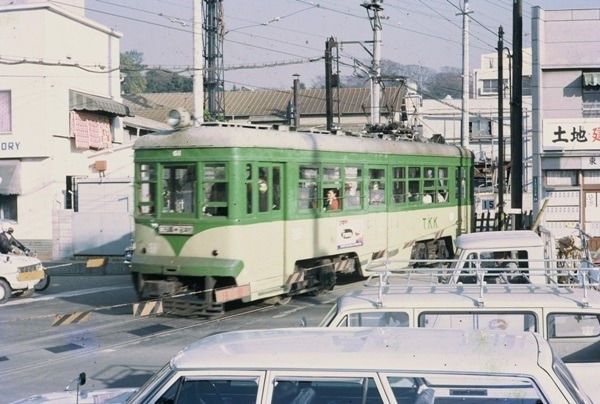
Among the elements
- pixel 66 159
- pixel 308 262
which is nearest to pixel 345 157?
pixel 308 262

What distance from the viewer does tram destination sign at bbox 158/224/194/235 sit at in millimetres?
14509

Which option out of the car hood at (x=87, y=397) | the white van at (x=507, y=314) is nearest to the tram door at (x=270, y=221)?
the white van at (x=507, y=314)

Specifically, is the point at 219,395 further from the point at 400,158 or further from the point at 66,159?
the point at 66,159

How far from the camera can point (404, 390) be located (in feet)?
16.0

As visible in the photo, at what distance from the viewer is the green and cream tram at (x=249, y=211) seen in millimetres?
14352

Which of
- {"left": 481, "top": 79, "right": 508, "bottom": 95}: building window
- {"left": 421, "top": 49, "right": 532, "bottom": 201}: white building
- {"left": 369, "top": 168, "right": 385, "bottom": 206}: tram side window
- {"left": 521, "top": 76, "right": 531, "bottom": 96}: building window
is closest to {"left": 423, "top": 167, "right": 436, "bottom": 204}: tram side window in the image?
{"left": 369, "top": 168, "right": 385, "bottom": 206}: tram side window

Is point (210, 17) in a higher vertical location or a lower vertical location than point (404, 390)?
higher

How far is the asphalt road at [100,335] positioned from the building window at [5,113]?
1201 centimetres

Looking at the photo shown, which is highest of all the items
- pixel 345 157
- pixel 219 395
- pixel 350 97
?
pixel 350 97

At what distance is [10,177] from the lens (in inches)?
1182

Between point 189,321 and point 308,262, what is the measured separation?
288 cm

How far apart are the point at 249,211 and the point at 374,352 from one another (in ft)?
31.9

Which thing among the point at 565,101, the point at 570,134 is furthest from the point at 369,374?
the point at 565,101

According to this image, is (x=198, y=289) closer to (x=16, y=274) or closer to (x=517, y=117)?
(x=16, y=274)
